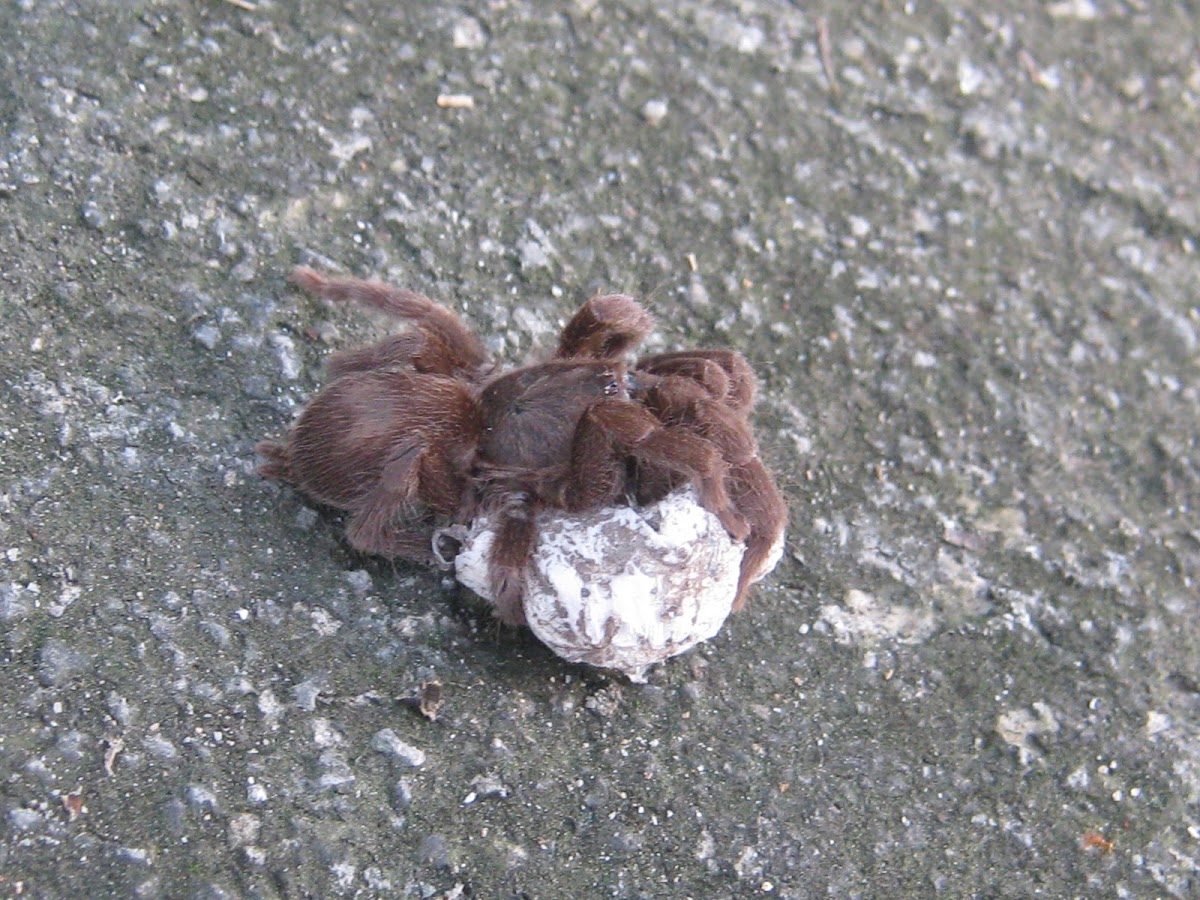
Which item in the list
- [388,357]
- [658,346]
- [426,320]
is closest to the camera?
[388,357]

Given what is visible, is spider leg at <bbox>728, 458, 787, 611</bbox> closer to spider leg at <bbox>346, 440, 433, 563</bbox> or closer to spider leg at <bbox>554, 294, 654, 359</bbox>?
spider leg at <bbox>554, 294, 654, 359</bbox>

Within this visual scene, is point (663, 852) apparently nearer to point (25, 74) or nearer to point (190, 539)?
point (190, 539)

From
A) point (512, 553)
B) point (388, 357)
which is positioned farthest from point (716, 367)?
point (388, 357)

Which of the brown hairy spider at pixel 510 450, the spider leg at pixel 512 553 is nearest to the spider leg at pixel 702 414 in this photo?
the brown hairy spider at pixel 510 450

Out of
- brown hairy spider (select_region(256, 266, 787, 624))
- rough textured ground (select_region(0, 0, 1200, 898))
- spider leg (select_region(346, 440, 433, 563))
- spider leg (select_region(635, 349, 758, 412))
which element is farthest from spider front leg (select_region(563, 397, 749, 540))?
rough textured ground (select_region(0, 0, 1200, 898))

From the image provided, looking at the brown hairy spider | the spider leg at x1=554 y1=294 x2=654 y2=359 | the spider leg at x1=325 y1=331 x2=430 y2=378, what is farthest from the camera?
the spider leg at x1=554 y1=294 x2=654 y2=359

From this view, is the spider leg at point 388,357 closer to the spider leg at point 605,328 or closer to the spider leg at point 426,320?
the spider leg at point 426,320

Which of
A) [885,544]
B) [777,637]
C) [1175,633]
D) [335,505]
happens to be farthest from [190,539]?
[1175,633]

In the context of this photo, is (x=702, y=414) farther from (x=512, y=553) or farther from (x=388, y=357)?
(x=388, y=357)
